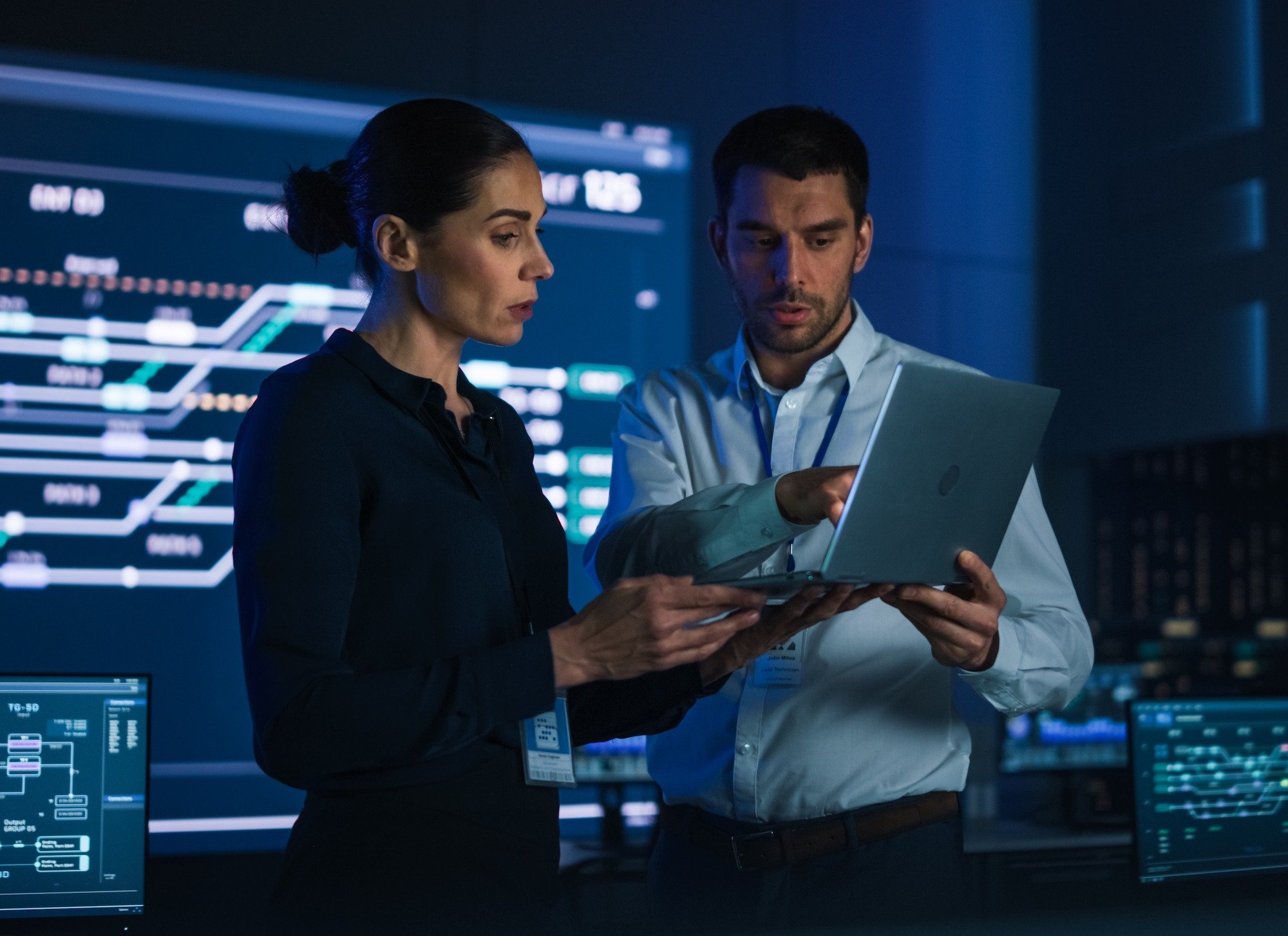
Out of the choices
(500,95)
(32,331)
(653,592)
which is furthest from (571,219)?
(653,592)

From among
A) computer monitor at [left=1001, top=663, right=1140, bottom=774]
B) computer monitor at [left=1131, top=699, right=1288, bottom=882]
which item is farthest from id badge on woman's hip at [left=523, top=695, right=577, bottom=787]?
computer monitor at [left=1001, top=663, right=1140, bottom=774]

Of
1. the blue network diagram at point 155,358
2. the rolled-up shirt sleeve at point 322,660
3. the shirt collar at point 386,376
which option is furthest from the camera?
the blue network diagram at point 155,358

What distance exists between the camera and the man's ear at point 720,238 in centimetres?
198

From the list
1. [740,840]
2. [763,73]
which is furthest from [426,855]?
[763,73]

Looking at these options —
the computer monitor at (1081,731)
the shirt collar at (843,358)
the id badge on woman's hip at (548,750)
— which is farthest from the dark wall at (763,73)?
the id badge on woman's hip at (548,750)

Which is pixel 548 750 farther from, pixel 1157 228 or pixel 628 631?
pixel 1157 228

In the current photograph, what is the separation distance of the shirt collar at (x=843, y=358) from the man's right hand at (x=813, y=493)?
425mm

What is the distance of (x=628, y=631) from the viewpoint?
1.23m

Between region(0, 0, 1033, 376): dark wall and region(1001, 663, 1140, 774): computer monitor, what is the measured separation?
3.74 feet

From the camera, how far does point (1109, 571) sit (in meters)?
4.18

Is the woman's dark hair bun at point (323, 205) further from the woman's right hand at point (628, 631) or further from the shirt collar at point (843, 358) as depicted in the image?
the shirt collar at point (843, 358)

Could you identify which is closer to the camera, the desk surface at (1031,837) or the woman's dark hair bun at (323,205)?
the woman's dark hair bun at (323,205)

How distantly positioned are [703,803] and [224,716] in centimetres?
191

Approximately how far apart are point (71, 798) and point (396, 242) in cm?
79
